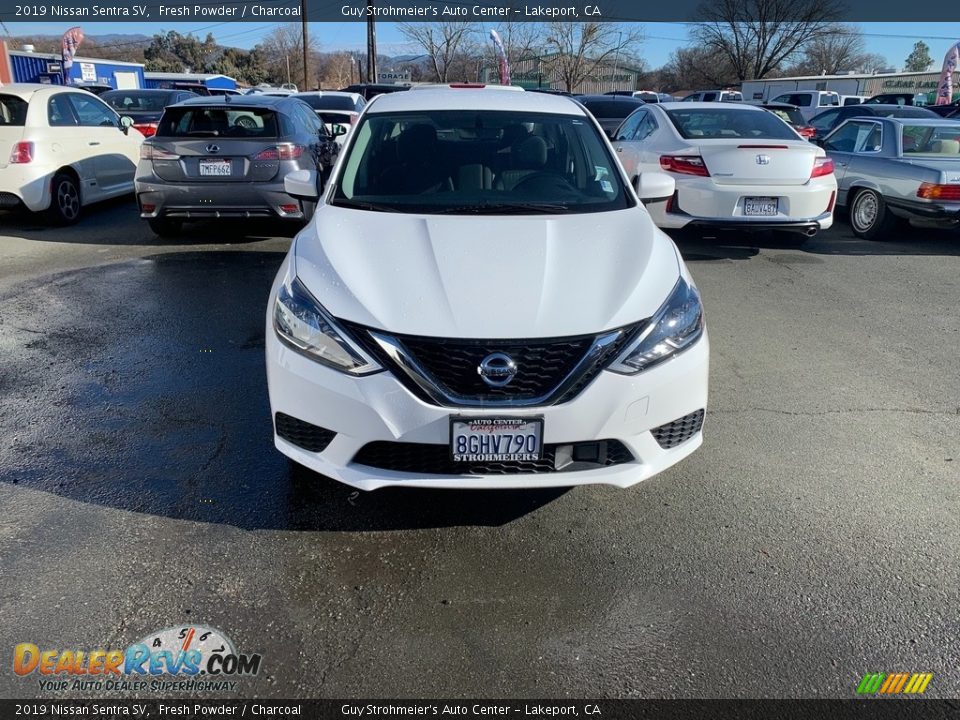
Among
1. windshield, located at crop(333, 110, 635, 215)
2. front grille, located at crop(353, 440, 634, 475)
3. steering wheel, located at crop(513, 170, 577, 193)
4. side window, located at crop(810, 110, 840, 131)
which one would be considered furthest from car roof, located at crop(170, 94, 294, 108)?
side window, located at crop(810, 110, 840, 131)

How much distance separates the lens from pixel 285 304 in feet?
9.80

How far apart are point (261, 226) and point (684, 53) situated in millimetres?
74564

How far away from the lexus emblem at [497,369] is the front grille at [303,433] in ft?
2.06

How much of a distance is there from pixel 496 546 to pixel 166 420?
212 cm

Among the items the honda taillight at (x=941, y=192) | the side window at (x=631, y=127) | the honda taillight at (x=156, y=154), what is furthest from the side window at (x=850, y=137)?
the honda taillight at (x=156, y=154)

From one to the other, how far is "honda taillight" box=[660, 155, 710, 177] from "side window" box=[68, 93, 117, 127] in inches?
294

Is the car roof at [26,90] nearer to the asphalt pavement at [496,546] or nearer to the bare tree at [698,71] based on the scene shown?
the asphalt pavement at [496,546]

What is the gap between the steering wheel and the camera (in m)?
4.04

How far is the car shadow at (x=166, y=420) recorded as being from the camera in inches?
127

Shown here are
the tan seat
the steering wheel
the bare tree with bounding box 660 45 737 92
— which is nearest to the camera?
the steering wheel

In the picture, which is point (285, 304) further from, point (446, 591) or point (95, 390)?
point (95, 390)

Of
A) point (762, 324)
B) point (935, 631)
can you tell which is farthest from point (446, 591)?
point (762, 324)

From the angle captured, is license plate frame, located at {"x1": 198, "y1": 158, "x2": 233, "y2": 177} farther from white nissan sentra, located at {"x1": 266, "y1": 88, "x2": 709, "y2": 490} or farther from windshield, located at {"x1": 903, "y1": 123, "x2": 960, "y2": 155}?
windshield, located at {"x1": 903, "y1": 123, "x2": 960, "y2": 155}

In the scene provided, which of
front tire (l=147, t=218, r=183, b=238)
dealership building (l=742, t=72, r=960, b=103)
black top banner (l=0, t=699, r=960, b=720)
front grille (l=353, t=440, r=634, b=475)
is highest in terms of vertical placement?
dealership building (l=742, t=72, r=960, b=103)
